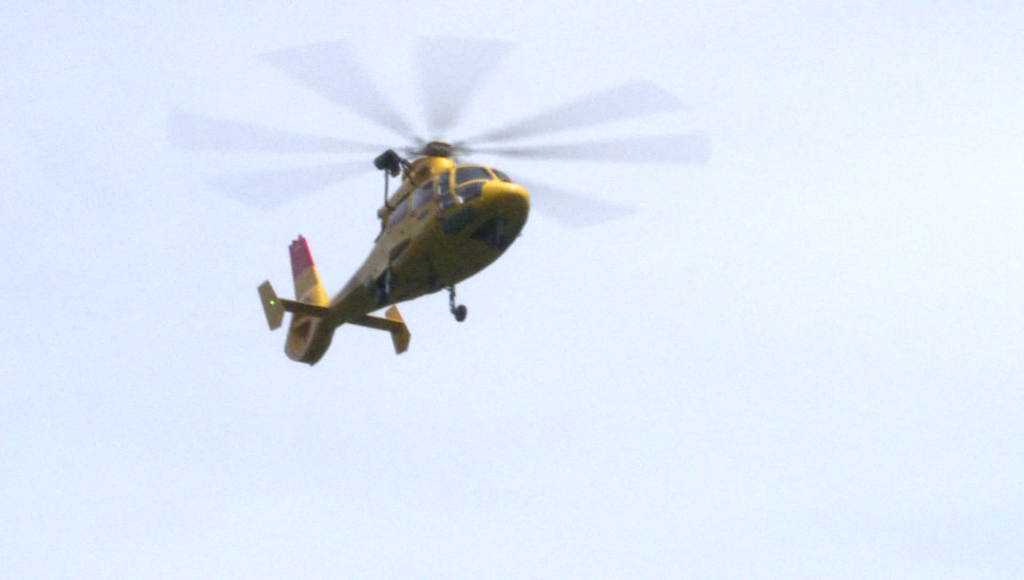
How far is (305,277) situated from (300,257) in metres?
0.85

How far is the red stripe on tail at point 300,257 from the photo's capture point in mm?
39062

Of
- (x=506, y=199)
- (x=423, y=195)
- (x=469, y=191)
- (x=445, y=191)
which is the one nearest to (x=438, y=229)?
(x=445, y=191)

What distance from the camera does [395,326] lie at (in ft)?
121

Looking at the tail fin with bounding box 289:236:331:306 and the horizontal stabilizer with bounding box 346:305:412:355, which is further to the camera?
the tail fin with bounding box 289:236:331:306

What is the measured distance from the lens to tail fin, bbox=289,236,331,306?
37.3 m

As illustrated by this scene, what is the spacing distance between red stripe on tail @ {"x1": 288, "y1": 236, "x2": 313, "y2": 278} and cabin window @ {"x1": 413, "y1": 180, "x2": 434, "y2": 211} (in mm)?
6299

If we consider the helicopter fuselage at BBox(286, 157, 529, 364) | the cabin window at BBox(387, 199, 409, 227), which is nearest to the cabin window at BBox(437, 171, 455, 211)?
the helicopter fuselage at BBox(286, 157, 529, 364)

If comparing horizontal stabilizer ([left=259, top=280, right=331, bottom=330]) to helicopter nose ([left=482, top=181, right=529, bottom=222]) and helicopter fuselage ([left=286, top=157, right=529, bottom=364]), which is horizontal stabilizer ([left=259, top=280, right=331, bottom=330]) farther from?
helicopter nose ([left=482, top=181, right=529, bottom=222])

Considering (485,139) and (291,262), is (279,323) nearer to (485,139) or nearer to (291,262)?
(291,262)

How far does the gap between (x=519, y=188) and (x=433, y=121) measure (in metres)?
3.00

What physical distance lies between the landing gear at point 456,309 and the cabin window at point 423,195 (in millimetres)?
1800

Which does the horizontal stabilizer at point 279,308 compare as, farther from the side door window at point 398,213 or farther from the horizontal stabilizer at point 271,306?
the side door window at point 398,213

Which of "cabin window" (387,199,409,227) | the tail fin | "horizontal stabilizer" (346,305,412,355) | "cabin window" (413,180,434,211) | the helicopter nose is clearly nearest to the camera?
the helicopter nose

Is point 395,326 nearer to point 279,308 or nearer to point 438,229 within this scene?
point 279,308
